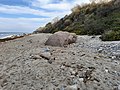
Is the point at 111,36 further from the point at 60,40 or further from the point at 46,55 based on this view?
the point at 46,55

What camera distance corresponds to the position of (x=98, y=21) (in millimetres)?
17312

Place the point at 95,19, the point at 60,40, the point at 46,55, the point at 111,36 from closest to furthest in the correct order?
the point at 46,55 < the point at 60,40 < the point at 111,36 < the point at 95,19

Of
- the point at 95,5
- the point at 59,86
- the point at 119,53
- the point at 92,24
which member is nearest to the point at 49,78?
the point at 59,86

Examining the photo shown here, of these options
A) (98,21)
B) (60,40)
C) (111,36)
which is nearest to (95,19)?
(98,21)

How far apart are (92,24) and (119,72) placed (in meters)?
10.1

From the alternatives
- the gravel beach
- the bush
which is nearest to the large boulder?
the bush

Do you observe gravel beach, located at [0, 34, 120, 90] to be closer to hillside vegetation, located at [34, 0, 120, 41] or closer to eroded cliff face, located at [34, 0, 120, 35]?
hillside vegetation, located at [34, 0, 120, 41]

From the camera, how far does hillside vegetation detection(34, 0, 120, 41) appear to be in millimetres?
13326

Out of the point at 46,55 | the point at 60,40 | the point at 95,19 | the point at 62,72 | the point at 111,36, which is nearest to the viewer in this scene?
the point at 62,72

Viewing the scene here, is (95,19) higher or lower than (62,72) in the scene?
higher

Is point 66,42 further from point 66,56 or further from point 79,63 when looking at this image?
point 79,63

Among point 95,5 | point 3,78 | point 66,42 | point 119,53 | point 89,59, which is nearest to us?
point 3,78

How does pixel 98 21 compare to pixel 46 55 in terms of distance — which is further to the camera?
pixel 98 21

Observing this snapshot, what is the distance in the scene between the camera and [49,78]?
635cm
